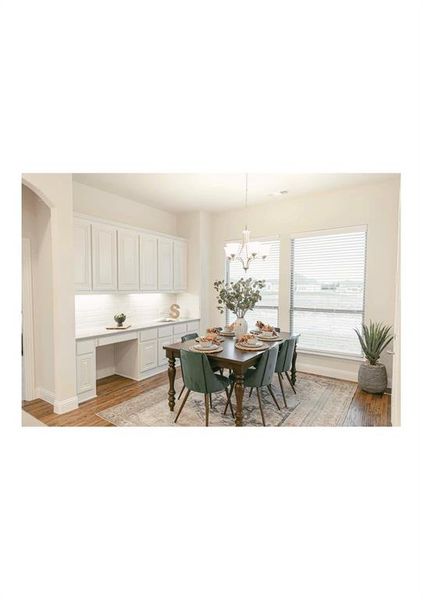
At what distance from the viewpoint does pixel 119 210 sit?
396 cm

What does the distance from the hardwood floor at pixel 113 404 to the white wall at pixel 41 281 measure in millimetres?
232

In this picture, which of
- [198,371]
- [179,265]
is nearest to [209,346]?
[198,371]

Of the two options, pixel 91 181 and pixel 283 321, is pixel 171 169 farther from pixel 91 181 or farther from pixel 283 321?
pixel 283 321

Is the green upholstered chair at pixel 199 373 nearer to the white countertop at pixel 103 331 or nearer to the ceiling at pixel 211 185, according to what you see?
the white countertop at pixel 103 331

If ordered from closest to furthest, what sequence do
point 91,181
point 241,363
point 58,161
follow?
point 58,161 < point 241,363 < point 91,181

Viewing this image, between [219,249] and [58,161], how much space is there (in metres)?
3.80

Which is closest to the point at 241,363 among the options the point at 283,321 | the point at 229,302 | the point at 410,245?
the point at 229,302

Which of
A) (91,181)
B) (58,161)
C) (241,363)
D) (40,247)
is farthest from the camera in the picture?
(91,181)

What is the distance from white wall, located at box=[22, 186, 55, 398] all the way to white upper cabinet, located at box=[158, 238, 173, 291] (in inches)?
71.1

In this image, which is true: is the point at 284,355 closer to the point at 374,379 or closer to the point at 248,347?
the point at 248,347

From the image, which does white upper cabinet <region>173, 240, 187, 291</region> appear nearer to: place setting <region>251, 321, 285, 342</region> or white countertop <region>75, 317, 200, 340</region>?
white countertop <region>75, 317, 200, 340</region>

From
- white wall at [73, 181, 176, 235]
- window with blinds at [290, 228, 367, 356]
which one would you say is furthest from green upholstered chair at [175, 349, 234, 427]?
white wall at [73, 181, 176, 235]

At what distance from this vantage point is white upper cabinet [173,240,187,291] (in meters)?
4.63

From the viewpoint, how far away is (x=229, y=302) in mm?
2967
